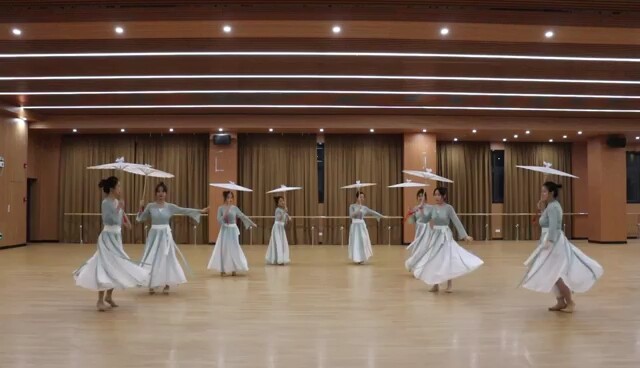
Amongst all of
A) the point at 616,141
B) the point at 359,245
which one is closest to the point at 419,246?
the point at 359,245

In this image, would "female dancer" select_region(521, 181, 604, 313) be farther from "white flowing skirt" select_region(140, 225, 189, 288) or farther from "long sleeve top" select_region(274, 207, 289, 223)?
"long sleeve top" select_region(274, 207, 289, 223)

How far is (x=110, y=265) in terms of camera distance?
240 inches

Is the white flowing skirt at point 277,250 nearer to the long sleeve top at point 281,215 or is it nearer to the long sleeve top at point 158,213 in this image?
the long sleeve top at point 281,215

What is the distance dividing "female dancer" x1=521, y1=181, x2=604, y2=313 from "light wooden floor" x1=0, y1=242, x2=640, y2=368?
0.97 feet

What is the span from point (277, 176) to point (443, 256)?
1142 cm

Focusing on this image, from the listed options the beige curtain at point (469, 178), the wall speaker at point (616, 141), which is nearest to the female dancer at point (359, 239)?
the beige curtain at point (469, 178)

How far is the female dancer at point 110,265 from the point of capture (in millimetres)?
5984

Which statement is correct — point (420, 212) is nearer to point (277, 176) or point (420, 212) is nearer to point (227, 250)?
point (227, 250)

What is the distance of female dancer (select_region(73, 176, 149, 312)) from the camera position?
19.6 feet

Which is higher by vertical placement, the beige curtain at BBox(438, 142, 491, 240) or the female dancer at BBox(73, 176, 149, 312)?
the beige curtain at BBox(438, 142, 491, 240)

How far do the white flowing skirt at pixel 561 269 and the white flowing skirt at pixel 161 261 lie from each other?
178 inches

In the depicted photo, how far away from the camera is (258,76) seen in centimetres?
1142

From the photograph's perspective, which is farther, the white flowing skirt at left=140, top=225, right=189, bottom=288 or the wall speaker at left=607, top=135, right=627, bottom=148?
the wall speaker at left=607, top=135, right=627, bottom=148

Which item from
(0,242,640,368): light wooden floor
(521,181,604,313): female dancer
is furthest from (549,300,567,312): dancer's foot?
(0,242,640,368): light wooden floor
